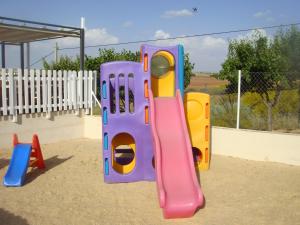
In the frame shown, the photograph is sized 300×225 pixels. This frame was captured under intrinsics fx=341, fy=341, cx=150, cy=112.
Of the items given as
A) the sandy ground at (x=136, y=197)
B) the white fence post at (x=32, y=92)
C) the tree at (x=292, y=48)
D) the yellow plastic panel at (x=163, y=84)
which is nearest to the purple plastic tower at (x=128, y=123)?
the sandy ground at (x=136, y=197)

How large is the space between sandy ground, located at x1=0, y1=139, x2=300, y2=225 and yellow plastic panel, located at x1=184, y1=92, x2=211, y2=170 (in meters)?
0.41

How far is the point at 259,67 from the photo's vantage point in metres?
10.8

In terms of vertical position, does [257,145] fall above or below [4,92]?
below

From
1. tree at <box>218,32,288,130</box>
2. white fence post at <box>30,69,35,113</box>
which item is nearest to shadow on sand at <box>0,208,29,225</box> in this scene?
white fence post at <box>30,69,35,113</box>

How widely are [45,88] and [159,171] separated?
17.4 ft

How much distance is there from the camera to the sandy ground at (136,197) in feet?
14.8

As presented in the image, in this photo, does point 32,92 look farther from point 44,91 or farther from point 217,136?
point 217,136

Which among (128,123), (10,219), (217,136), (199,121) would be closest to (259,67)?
(217,136)

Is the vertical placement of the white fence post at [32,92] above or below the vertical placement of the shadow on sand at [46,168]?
above

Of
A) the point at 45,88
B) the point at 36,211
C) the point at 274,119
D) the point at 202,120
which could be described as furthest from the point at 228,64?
the point at 36,211

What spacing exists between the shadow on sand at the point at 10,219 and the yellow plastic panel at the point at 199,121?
11.8ft

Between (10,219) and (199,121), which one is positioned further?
(199,121)

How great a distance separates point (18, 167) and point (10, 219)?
5.62ft

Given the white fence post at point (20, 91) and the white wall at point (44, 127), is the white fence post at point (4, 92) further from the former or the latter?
the white fence post at point (20, 91)
